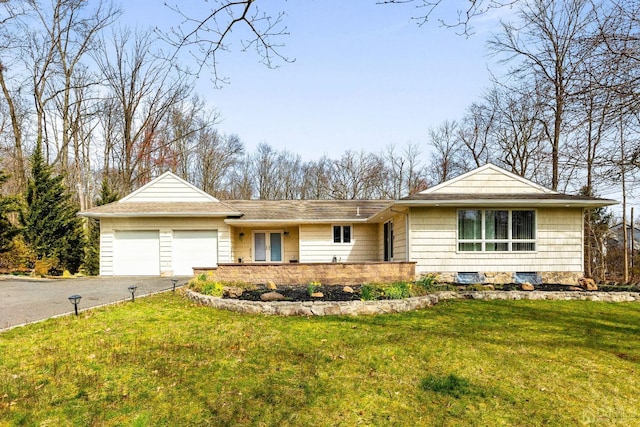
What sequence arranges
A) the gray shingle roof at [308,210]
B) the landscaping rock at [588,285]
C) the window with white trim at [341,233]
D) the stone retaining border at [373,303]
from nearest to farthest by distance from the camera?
the stone retaining border at [373,303] → the landscaping rock at [588,285] → the gray shingle roof at [308,210] → the window with white trim at [341,233]

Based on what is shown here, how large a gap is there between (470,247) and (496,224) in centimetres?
115

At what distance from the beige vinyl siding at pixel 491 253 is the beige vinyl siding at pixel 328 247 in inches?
178

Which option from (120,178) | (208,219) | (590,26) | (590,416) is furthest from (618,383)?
(120,178)

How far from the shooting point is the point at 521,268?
41.1 ft

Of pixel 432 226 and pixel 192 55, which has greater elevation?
pixel 192 55

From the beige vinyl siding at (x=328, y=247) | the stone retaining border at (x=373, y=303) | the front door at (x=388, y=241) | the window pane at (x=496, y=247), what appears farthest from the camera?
the beige vinyl siding at (x=328, y=247)

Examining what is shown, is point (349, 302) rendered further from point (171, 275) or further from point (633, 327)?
point (171, 275)

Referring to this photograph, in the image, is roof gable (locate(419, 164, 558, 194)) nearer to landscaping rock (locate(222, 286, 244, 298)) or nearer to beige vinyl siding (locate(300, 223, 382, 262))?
beige vinyl siding (locate(300, 223, 382, 262))

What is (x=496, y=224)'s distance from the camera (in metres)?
12.6

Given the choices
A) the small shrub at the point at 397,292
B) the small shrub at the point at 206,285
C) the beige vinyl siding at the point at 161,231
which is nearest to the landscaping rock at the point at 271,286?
the small shrub at the point at 206,285

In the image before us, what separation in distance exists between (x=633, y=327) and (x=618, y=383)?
3.45 m

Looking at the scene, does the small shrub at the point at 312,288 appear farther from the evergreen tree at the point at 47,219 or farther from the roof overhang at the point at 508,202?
the evergreen tree at the point at 47,219

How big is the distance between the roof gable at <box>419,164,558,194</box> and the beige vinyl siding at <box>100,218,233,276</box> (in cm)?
880

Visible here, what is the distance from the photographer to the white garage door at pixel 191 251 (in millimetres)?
15859
